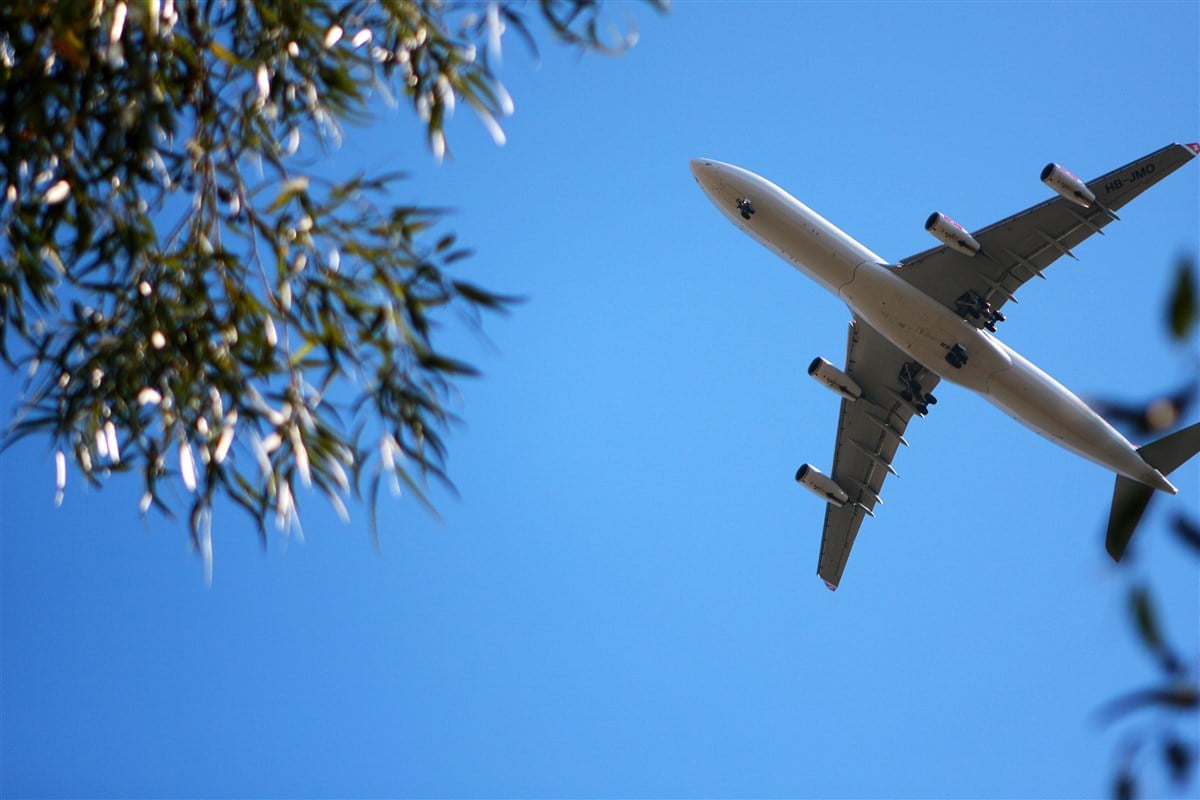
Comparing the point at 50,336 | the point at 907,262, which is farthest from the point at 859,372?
the point at 50,336

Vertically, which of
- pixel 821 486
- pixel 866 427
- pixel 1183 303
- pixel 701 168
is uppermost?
pixel 701 168

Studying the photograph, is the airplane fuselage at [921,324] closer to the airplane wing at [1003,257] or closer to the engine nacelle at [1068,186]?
the airplane wing at [1003,257]

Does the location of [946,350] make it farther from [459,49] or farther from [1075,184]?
[459,49]

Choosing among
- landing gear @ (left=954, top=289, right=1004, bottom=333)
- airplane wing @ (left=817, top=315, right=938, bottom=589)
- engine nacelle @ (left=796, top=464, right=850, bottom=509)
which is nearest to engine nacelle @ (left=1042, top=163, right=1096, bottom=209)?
landing gear @ (left=954, top=289, right=1004, bottom=333)

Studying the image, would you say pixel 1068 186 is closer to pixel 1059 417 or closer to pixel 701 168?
pixel 1059 417

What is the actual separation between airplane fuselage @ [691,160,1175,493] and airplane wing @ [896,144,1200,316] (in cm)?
100

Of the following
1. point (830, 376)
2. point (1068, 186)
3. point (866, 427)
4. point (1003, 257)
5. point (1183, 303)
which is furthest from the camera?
point (866, 427)

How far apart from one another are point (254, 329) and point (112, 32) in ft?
5.12

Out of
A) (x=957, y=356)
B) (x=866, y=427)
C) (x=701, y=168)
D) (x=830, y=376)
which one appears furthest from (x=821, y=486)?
(x=701, y=168)

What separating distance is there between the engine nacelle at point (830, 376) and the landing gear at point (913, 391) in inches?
42.3

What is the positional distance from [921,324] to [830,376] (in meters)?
3.14

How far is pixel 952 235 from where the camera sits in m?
18.6

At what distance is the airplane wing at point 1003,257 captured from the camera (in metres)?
18.6

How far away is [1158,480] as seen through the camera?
59.9 ft
